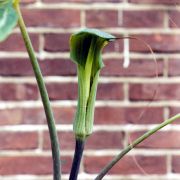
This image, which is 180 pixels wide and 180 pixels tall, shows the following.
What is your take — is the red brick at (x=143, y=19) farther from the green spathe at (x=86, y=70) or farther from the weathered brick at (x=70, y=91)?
the green spathe at (x=86, y=70)

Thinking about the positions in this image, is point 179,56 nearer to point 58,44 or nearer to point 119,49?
point 119,49

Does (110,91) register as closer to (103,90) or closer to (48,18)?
(103,90)

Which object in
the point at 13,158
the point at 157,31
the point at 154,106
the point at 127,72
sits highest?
the point at 157,31

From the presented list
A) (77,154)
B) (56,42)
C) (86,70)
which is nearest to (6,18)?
(86,70)

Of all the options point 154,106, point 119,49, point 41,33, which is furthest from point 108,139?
point 41,33

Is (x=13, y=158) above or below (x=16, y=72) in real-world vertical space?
below

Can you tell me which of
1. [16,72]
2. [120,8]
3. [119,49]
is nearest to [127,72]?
[119,49]
